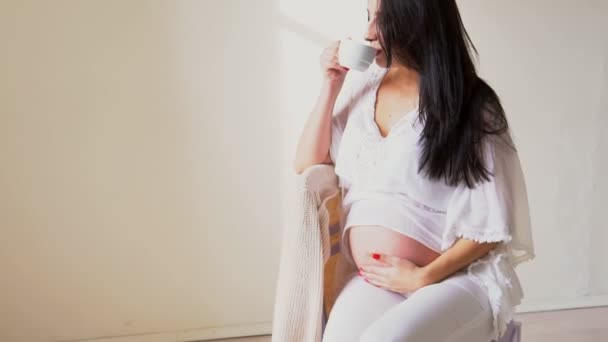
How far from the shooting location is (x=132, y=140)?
176 cm

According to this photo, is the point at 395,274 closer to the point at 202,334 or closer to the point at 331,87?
the point at 331,87

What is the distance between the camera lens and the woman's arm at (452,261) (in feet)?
3.71

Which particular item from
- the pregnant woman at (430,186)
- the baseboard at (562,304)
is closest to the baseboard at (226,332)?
the pregnant woman at (430,186)

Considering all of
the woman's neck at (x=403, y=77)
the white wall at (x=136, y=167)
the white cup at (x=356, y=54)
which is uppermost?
the white cup at (x=356, y=54)

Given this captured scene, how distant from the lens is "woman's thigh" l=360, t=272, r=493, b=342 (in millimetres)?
967

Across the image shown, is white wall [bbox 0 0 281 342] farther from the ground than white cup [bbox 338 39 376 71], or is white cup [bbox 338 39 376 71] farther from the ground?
white cup [bbox 338 39 376 71]

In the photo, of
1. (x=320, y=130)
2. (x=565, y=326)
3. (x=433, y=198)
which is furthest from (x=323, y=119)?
(x=565, y=326)

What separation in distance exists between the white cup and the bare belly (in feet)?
1.09

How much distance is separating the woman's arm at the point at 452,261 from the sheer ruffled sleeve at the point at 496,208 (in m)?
0.02

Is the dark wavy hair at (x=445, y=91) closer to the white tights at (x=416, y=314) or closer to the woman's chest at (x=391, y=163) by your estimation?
the woman's chest at (x=391, y=163)

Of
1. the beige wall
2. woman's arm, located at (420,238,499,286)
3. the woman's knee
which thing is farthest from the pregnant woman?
the beige wall

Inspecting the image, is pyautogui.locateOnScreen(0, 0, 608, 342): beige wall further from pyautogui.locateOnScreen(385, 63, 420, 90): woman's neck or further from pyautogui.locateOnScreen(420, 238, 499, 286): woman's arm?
pyautogui.locateOnScreen(420, 238, 499, 286): woman's arm

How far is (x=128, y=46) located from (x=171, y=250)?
2.08 ft

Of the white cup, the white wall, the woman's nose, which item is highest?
the woman's nose
